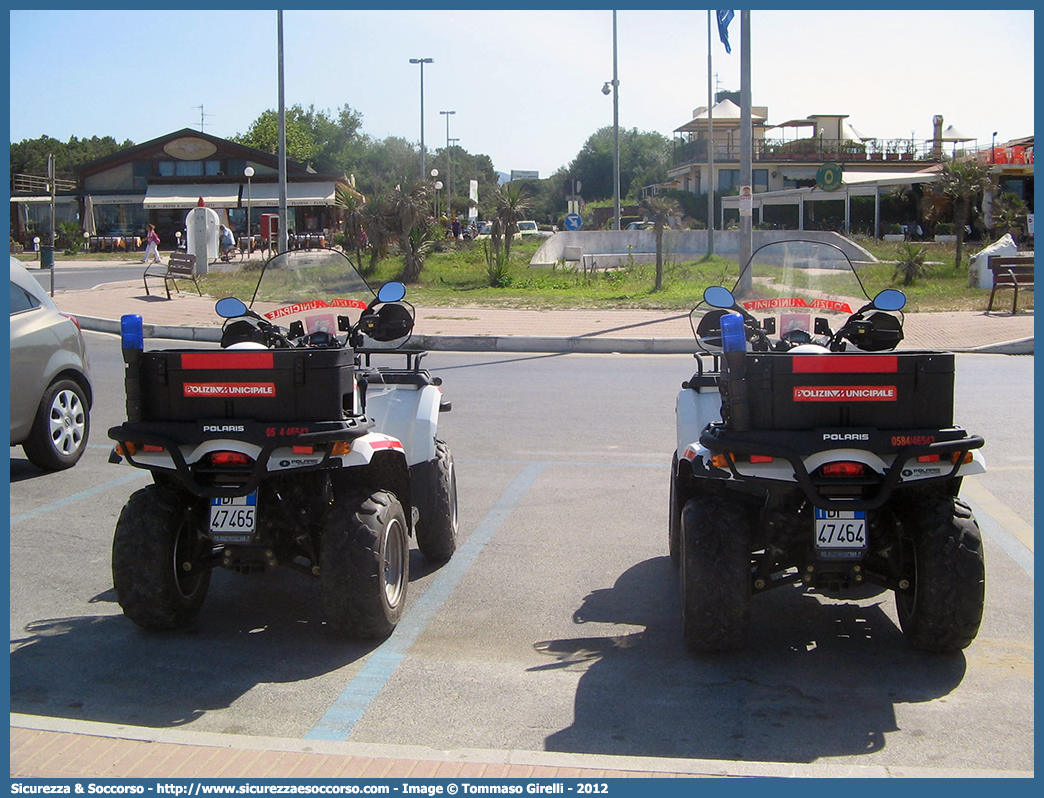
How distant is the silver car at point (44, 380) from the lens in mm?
7617

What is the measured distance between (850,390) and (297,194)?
5079 centimetres

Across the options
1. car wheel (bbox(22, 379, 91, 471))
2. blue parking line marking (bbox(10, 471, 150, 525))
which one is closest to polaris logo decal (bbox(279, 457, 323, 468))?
blue parking line marking (bbox(10, 471, 150, 525))

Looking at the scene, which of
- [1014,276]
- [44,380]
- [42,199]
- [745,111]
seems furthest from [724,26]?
[42,199]

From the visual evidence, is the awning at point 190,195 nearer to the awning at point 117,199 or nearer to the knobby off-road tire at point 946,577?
the awning at point 117,199

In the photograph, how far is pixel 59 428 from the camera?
807 centimetres

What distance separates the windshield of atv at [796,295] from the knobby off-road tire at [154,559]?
2707mm

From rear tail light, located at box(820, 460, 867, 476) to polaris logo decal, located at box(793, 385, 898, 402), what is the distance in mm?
270

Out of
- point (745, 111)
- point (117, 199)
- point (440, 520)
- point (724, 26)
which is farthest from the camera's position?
point (117, 199)

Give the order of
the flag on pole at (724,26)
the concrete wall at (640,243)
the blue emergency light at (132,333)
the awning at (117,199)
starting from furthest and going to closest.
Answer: the awning at (117,199) → the concrete wall at (640,243) → the flag on pole at (724,26) → the blue emergency light at (132,333)

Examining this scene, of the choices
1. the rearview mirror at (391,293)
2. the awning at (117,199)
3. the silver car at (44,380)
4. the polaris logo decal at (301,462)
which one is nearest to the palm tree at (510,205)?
the silver car at (44,380)

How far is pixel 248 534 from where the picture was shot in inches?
175

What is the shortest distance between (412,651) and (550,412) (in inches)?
239

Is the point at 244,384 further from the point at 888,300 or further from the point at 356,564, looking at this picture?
the point at 888,300

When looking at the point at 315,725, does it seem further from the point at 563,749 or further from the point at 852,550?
the point at 852,550
